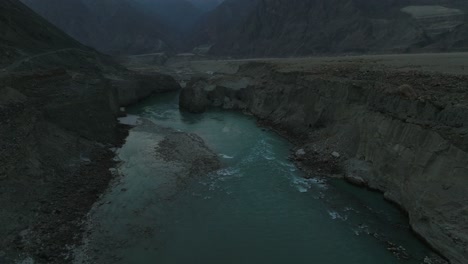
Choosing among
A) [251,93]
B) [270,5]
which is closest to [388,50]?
[251,93]

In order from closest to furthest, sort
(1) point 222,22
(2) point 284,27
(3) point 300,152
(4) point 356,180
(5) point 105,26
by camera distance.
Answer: (4) point 356,180, (3) point 300,152, (2) point 284,27, (5) point 105,26, (1) point 222,22

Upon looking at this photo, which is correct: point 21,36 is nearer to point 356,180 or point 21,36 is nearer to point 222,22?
point 356,180

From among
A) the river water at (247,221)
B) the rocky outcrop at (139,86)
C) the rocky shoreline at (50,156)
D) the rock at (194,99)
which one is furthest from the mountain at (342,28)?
the rocky shoreline at (50,156)

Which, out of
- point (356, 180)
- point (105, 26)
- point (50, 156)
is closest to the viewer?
point (356, 180)

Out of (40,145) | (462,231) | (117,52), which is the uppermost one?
(462,231)

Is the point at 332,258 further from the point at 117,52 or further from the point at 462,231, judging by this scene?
the point at 117,52

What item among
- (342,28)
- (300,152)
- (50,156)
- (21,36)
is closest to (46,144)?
(50,156)

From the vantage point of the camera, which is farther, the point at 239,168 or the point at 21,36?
the point at 21,36
